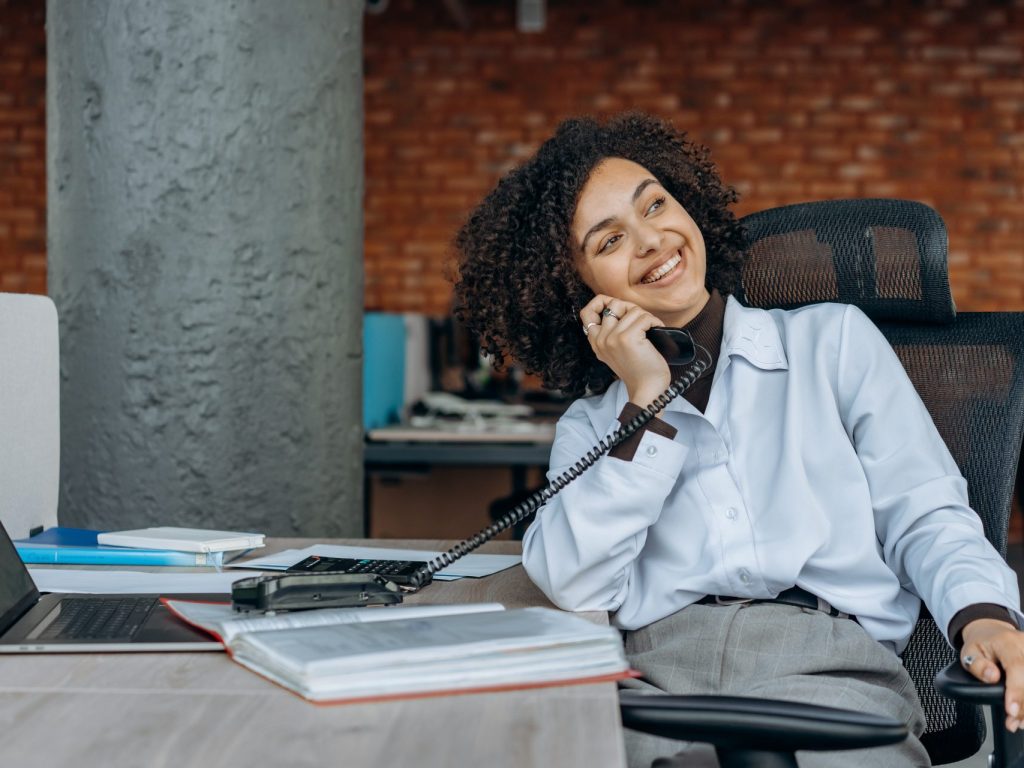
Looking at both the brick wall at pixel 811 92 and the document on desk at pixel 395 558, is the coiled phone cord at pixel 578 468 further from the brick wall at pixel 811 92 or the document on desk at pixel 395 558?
the brick wall at pixel 811 92

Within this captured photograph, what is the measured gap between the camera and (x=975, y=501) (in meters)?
1.58

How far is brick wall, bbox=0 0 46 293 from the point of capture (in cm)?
604

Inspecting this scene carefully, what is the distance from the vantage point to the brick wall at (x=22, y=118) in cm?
604

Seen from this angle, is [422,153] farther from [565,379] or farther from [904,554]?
[904,554]

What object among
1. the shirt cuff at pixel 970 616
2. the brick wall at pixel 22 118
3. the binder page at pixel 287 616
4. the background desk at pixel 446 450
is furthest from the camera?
the brick wall at pixel 22 118

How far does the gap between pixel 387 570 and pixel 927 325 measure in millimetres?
892

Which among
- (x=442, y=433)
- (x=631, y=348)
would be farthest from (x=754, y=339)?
(x=442, y=433)

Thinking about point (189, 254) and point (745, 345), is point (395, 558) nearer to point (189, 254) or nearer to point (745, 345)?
point (745, 345)

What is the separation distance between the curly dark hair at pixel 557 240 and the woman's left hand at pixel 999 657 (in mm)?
679

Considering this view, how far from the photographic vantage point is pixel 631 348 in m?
1.55

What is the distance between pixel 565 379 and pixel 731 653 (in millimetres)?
626

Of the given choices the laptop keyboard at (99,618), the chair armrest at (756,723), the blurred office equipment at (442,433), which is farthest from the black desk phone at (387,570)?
the blurred office equipment at (442,433)

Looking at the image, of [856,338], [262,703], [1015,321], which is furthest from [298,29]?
[262,703]

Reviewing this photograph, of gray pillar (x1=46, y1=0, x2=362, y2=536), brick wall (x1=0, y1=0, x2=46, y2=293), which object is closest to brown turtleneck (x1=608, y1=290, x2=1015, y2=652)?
gray pillar (x1=46, y1=0, x2=362, y2=536)
